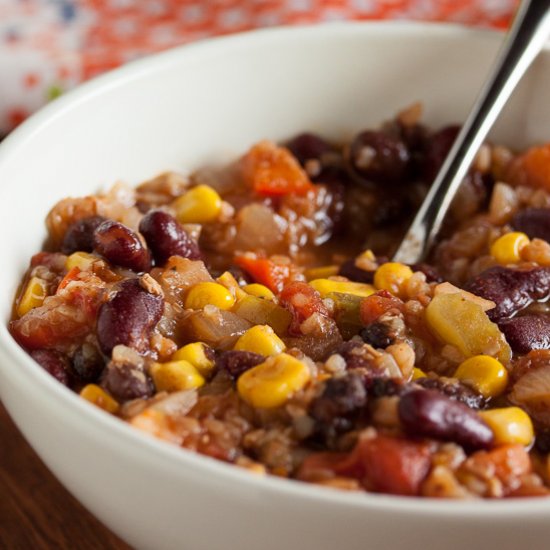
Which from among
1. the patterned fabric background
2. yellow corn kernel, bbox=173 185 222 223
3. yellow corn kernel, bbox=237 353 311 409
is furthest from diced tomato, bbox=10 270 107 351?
the patterned fabric background

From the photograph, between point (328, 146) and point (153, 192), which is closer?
point (153, 192)

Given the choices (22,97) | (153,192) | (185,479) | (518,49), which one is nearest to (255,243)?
(153,192)

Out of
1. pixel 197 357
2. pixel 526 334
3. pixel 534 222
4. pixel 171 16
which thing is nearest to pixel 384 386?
pixel 197 357

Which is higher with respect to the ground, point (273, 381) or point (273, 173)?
point (273, 381)

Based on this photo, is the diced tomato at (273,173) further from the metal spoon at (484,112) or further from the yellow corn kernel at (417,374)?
the yellow corn kernel at (417,374)

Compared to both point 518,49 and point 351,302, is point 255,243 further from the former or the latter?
point 518,49

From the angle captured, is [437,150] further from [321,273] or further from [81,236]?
[81,236]

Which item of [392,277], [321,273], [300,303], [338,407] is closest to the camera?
[338,407]
